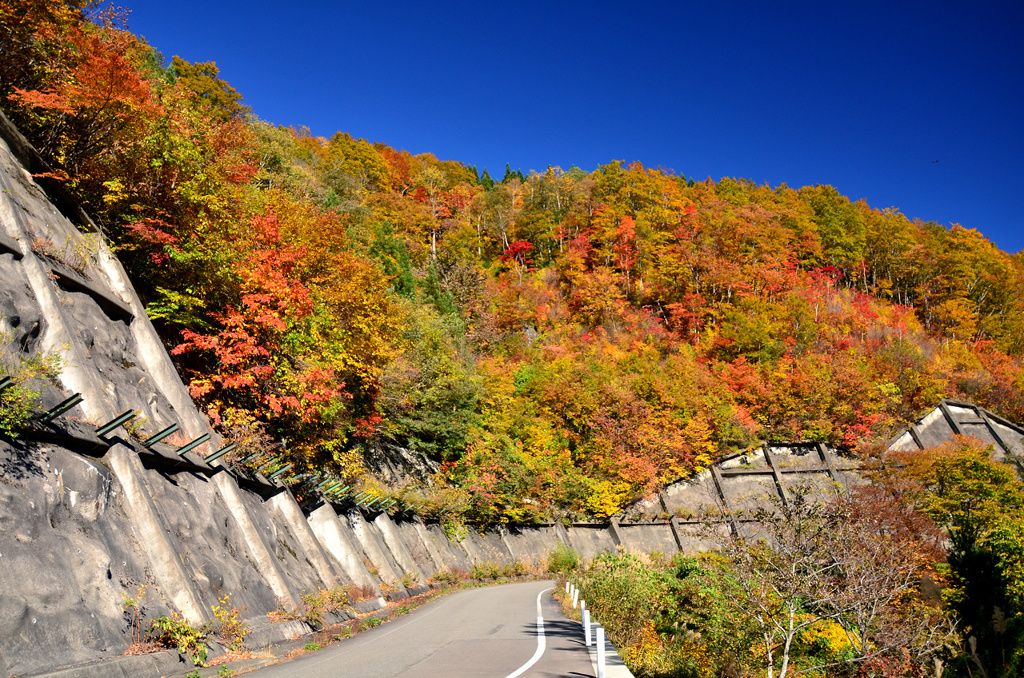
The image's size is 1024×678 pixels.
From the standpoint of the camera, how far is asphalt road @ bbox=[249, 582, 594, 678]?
8.20 m

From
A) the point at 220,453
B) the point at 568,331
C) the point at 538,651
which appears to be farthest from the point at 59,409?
the point at 568,331

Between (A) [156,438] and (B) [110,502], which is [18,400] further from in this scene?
(A) [156,438]

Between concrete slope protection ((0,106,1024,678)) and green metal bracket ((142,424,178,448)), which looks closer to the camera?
concrete slope protection ((0,106,1024,678))

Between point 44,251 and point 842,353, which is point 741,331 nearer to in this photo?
point 842,353

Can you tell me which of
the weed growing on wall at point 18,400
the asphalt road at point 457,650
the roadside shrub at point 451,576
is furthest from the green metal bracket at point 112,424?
the roadside shrub at point 451,576

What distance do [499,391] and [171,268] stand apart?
2465 cm

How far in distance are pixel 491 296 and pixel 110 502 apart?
45506 millimetres

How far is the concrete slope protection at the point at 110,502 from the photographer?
7469 millimetres

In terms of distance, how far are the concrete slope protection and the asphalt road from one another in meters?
1.64

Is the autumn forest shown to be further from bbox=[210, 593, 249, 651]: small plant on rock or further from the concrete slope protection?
bbox=[210, 593, 249, 651]: small plant on rock

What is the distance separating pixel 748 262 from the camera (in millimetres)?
56656

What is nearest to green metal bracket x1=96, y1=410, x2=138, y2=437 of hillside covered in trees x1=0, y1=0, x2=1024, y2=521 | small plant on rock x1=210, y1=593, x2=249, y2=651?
small plant on rock x1=210, y1=593, x2=249, y2=651

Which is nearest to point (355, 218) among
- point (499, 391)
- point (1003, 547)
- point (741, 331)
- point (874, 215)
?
point (499, 391)

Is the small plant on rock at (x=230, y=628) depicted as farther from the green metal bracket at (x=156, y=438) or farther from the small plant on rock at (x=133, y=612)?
the green metal bracket at (x=156, y=438)
